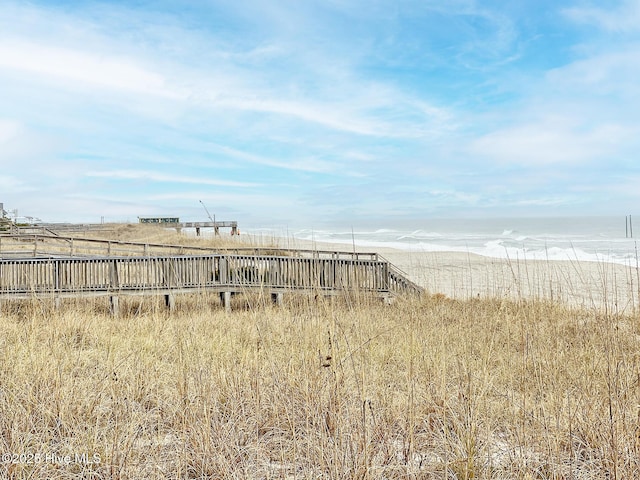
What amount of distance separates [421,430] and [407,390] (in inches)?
24.1

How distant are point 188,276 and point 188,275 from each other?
1.0 inches

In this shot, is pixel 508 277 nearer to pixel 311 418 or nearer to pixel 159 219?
pixel 311 418

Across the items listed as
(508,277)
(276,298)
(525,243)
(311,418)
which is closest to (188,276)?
(276,298)


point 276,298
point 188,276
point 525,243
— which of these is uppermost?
point 525,243

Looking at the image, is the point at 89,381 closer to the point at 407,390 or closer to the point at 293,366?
the point at 293,366

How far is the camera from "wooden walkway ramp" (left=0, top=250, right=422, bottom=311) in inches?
384

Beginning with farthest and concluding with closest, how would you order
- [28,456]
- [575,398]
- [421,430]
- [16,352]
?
[16,352]
[575,398]
[421,430]
[28,456]

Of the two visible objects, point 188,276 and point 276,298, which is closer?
point 188,276

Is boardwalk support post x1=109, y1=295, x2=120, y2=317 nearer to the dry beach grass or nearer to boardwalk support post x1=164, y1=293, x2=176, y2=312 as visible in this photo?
boardwalk support post x1=164, y1=293, x2=176, y2=312

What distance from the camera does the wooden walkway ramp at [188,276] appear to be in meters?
9.76

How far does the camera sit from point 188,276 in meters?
11.0

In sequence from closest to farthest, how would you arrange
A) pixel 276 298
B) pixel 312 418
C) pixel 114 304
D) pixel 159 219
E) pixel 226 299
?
1. pixel 312 418
2. pixel 114 304
3. pixel 226 299
4. pixel 276 298
5. pixel 159 219

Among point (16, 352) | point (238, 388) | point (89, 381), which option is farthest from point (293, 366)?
point (16, 352)

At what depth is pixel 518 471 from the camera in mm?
2656
